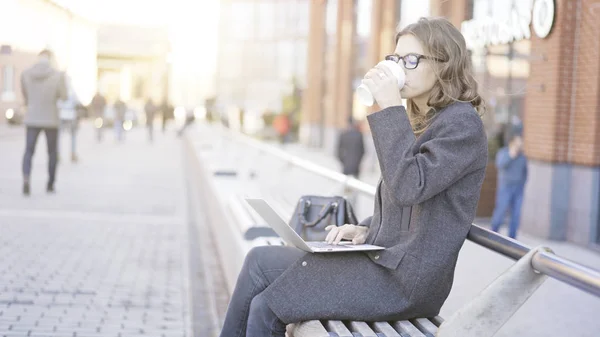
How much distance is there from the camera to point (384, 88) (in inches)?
117

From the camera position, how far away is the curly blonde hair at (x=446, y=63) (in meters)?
3.06

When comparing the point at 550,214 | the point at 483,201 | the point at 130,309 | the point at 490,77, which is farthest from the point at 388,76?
the point at 490,77

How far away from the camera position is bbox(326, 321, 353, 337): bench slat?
292cm

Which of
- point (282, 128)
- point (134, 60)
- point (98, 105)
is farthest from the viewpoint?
point (134, 60)

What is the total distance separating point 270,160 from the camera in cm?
1051

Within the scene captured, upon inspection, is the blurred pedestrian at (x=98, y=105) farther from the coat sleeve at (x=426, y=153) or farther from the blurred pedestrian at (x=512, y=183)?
the coat sleeve at (x=426, y=153)

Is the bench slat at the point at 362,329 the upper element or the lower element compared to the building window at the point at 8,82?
lower

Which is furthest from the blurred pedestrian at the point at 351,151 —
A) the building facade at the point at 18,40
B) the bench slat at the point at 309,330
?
the bench slat at the point at 309,330

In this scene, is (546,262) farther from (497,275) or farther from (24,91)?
(24,91)

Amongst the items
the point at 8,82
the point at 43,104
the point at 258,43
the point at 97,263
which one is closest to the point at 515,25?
the point at 43,104

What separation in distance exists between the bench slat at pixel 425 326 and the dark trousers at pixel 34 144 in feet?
31.4

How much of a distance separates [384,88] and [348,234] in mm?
744

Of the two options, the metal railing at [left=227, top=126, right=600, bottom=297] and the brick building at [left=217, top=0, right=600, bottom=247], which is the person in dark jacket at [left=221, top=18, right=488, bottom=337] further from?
the brick building at [left=217, top=0, right=600, bottom=247]

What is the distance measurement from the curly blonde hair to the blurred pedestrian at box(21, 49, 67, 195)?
9.60 m
